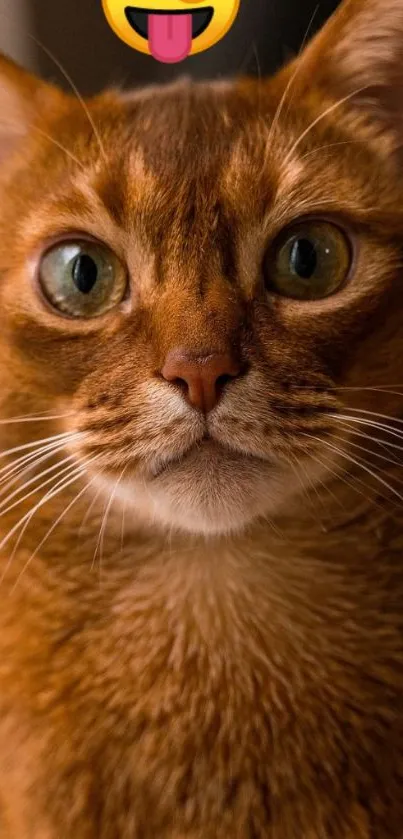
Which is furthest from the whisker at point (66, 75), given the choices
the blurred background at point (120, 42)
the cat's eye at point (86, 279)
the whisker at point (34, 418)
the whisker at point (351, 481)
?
the whisker at point (351, 481)

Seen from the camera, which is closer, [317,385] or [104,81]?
[317,385]

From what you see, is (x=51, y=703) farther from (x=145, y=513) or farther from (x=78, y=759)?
(x=145, y=513)

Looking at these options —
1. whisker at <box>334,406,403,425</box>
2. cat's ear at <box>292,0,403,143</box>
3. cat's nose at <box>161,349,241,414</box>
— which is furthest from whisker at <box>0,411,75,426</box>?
cat's ear at <box>292,0,403,143</box>

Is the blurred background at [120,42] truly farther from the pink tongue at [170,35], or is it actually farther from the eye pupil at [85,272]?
the eye pupil at [85,272]

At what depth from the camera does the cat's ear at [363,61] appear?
66 centimetres

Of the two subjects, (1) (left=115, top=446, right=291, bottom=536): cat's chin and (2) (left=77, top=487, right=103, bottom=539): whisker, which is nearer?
(1) (left=115, top=446, right=291, bottom=536): cat's chin

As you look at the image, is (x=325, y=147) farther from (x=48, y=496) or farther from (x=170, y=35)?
(x=48, y=496)

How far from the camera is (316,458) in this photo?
65cm

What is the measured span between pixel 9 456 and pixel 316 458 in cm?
28

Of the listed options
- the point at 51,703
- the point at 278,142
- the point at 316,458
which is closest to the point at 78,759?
the point at 51,703

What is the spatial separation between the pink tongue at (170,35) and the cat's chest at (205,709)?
430 millimetres

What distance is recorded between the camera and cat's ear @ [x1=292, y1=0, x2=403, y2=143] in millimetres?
656

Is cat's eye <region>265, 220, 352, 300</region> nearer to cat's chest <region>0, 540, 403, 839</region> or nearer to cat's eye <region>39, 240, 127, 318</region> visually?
cat's eye <region>39, 240, 127, 318</region>

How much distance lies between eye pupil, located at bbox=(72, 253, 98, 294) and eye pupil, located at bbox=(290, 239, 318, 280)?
158 mm
